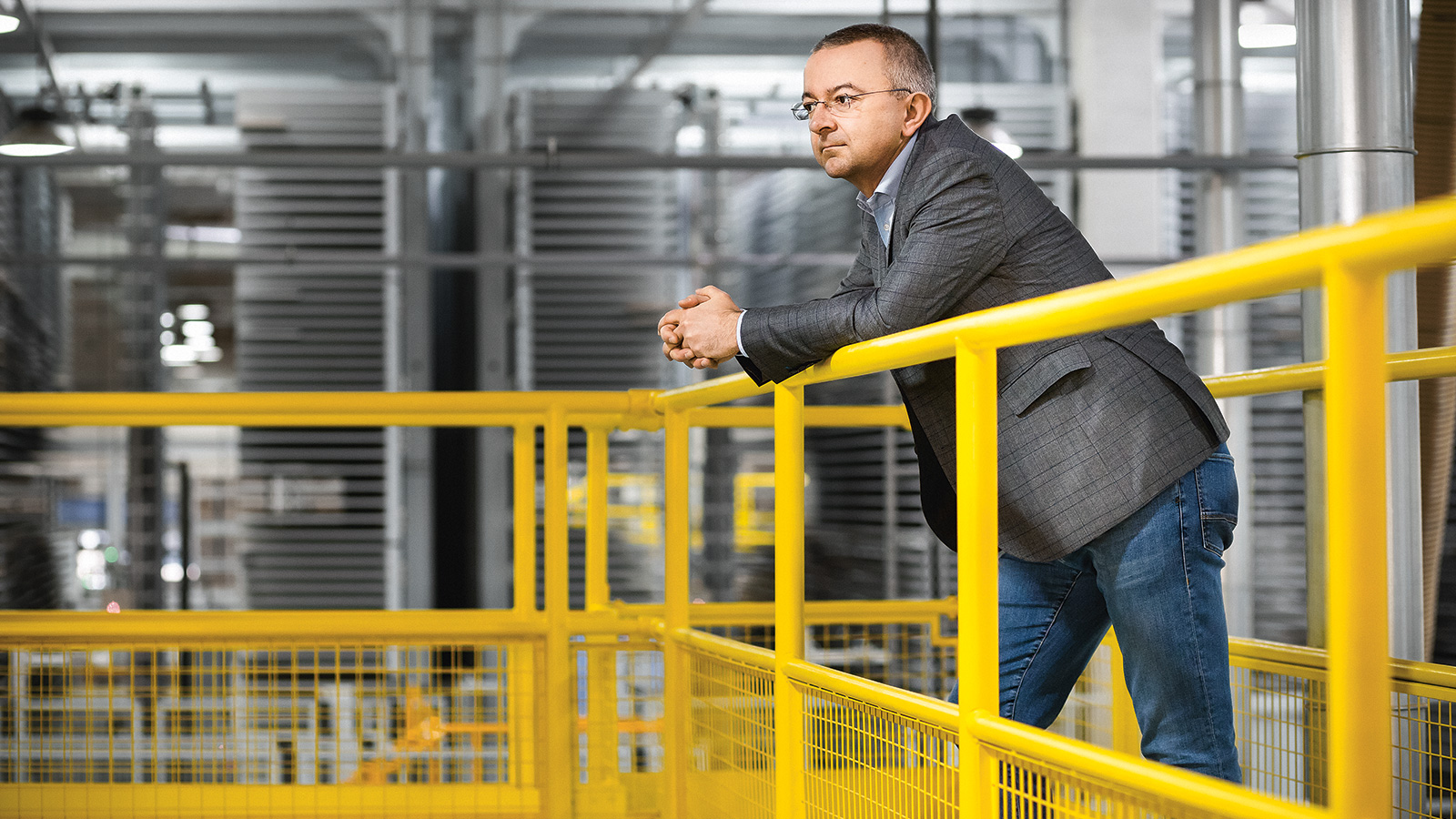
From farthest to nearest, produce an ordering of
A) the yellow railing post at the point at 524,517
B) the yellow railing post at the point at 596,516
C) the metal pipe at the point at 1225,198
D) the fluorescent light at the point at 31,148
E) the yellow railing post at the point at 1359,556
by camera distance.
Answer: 1. the metal pipe at the point at 1225,198
2. the fluorescent light at the point at 31,148
3. the yellow railing post at the point at 596,516
4. the yellow railing post at the point at 524,517
5. the yellow railing post at the point at 1359,556

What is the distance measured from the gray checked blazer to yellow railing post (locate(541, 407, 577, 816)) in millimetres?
1085

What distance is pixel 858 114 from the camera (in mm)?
1942

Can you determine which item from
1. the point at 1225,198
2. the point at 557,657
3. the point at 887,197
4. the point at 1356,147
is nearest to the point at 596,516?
the point at 557,657

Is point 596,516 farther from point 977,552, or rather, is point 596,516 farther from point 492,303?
point 492,303

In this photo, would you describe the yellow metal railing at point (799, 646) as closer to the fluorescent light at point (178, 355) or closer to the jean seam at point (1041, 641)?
the jean seam at point (1041, 641)

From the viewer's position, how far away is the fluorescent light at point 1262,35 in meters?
8.71

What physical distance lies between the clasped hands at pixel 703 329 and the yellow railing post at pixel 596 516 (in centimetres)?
96

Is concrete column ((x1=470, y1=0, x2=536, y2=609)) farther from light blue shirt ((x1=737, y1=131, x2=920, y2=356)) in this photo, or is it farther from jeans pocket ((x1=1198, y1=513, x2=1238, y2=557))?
jeans pocket ((x1=1198, y1=513, x2=1238, y2=557))

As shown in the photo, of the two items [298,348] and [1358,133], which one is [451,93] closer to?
[298,348]

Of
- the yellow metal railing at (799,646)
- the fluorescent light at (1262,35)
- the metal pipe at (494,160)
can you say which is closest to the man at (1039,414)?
the yellow metal railing at (799,646)

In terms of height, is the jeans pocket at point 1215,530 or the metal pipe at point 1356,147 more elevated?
the metal pipe at point 1356,147

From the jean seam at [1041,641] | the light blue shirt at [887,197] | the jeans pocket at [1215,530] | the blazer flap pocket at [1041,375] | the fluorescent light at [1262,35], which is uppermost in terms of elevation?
the fluorescent light at [1262,35]

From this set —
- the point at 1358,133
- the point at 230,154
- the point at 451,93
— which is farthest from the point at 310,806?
the point at 451,93

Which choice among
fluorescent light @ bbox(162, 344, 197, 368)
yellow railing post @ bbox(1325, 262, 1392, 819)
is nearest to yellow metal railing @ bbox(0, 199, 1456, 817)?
yellow railing post @ bbox(1325, 262, 1392, 819)
